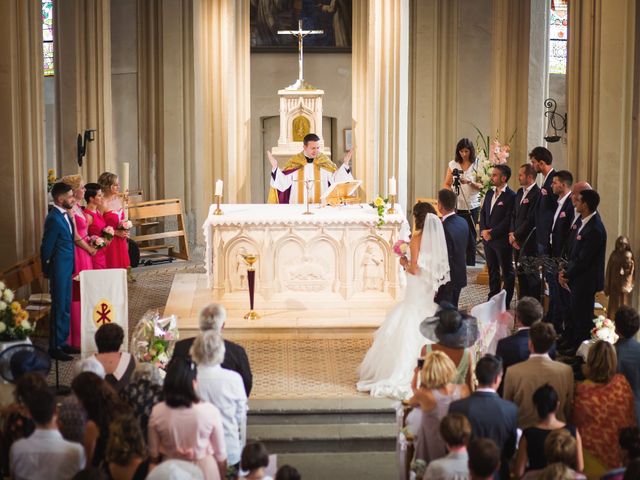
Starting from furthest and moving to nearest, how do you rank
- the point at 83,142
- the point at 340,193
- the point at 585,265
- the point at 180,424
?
the point at 83,142 → the point at 340,193 → the point at 585,265 → the point at 180,424

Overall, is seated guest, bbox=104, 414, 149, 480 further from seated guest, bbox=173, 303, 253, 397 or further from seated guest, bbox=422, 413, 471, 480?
seated guest, bbox=422, 413, 471, 480

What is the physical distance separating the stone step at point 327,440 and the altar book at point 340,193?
3754mm

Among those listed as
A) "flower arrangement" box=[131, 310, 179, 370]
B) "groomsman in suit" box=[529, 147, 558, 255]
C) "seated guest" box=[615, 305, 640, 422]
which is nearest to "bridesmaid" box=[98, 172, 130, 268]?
"flower arrangement" box=[131, 310, 179, 370]

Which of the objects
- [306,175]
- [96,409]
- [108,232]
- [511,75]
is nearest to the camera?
[96,409]

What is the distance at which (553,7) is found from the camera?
16672mm

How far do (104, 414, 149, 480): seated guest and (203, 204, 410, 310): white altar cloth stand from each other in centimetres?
556

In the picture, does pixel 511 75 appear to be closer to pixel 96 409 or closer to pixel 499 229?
pixel 499 229

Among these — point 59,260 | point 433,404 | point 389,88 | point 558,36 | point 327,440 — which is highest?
point 558,36

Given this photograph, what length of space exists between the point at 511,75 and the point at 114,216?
6157 mm

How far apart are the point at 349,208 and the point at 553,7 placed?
6.77m

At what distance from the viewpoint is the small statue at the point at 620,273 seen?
894 centimetres

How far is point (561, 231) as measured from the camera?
9.81 m

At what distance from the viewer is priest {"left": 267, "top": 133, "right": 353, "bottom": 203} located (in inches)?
473

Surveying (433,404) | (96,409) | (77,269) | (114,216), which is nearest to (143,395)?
(96,409)
